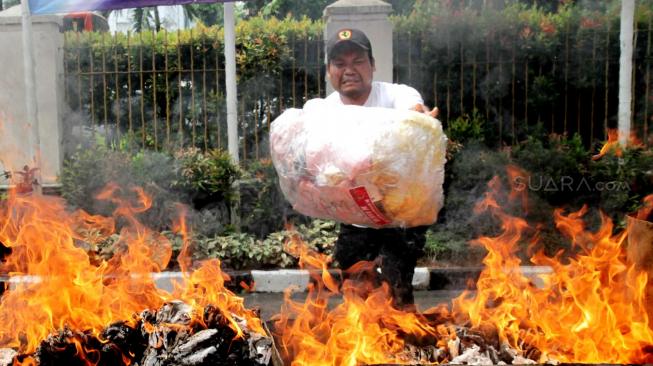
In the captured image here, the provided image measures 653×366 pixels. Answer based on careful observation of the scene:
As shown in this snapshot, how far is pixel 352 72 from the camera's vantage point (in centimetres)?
393

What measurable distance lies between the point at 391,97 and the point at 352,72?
0.27 metres

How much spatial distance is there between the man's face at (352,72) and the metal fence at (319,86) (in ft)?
17.2

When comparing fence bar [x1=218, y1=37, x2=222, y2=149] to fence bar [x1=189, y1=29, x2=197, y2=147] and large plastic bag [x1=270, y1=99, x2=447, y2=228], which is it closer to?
fence bar [x1=189, y1=29, x2=197, y2=147]

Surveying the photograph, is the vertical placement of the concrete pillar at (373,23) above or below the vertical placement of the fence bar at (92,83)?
above

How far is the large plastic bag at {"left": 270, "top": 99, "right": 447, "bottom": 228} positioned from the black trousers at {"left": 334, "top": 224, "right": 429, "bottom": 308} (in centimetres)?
47

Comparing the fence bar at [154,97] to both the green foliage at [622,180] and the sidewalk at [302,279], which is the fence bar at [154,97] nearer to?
the sidewalk at [302,279]

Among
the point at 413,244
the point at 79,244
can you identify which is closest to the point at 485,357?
the point at 413,244

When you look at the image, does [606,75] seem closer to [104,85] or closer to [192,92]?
[192,92]

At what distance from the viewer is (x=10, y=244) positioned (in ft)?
13.1

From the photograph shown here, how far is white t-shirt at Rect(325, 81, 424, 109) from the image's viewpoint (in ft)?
12.6

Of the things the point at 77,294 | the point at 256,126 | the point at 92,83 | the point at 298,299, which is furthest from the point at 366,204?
the point at 92,83

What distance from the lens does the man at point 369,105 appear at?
391 cm

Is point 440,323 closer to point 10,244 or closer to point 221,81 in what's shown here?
point 10,244

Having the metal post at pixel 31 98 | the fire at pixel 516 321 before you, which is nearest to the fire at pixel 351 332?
the fire at pixel 516 321
